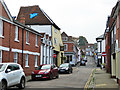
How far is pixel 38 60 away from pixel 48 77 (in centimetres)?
969

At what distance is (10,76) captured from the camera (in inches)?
485

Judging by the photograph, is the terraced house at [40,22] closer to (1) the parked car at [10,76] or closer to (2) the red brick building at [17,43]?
(2) the red brick building at [17,43]

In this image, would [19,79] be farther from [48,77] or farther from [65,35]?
[65,35]

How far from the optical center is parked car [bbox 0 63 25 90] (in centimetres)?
1152

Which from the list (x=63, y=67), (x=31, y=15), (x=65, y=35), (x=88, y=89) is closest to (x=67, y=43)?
(x=65, y=35)

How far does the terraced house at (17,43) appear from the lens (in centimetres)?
1988

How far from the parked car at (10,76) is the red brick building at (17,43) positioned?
19.7 ft

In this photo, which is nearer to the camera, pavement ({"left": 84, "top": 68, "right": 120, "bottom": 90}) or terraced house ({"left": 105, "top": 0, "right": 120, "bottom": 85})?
pavement ({"left": 84, "top": 68, "right": 120, "bottom": 90})

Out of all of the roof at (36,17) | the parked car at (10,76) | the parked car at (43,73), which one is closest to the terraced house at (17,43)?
the parked car at (43,73)

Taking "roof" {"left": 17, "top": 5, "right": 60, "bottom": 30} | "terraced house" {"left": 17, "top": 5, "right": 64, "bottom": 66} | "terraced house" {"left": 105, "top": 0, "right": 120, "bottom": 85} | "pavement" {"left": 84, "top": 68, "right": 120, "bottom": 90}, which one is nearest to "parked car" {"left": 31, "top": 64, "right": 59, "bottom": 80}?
"pavement" {"left": 84, "top": 68, "right": 120, "bottom": 90}

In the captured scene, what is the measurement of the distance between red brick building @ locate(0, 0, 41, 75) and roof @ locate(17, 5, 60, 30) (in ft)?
46.9

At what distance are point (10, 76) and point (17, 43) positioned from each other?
10737 millimetres

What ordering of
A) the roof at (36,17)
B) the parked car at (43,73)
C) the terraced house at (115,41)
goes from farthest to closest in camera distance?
the roof at (36,17), the parked car at (43,73), the terraced house at (115,41)

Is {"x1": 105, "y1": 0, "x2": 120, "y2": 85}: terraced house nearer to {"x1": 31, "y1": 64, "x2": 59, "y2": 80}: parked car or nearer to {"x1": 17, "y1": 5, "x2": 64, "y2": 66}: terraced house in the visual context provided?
{"x1": 31, "y1": 64, "x2": 59, "y2": 80}: parked car
